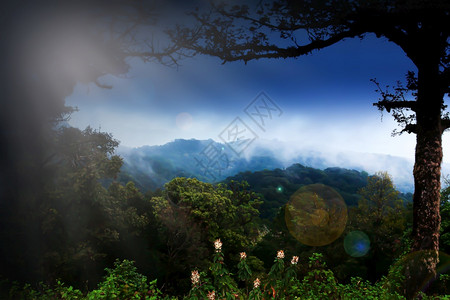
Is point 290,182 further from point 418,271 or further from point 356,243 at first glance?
point 418,271

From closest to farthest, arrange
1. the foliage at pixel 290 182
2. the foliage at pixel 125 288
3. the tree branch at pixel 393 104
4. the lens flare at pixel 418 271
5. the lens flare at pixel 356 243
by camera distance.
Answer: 1. the foliage at pixel 125 288
2. the lens flare at pixel 418 271
3. the tree branch at pixel 393 104
4. the lens flare at pixel 356 243
5. the foliage at pixel 290 182

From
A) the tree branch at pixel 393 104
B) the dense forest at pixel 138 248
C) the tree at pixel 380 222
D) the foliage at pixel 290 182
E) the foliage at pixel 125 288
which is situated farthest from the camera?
the foliage at pixel 290 182

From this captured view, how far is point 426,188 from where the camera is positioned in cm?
579

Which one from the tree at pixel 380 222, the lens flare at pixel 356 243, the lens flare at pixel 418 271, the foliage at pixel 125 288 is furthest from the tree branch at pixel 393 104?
the lens flare at pixel 356 243

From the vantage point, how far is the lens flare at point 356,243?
650 inches

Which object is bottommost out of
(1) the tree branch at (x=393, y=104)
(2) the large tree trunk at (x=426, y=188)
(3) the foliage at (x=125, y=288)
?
(3) the foliage at (x=125, y=288)

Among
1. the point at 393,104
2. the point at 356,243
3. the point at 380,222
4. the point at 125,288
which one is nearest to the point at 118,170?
the point at 125,288

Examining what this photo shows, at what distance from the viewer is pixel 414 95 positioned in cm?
697

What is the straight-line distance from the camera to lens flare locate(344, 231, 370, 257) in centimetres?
1652

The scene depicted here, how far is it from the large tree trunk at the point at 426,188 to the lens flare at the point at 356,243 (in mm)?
11723

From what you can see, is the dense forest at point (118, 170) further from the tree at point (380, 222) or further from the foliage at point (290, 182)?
the foliage at point (290, 182)

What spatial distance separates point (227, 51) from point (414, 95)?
5.15 meters

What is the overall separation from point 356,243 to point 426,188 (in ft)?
42.0

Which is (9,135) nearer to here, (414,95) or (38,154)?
(38,154)
